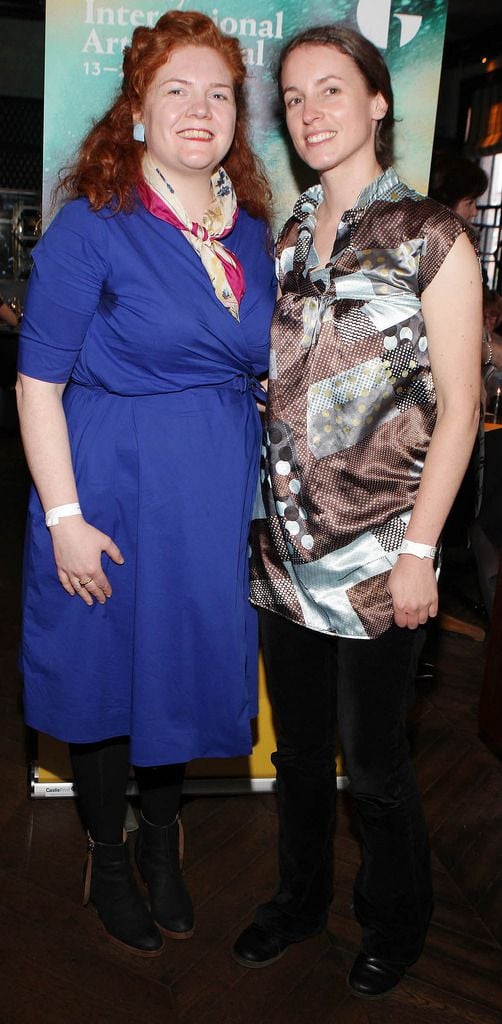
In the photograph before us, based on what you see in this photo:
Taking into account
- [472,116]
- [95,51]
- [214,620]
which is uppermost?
[472,116]

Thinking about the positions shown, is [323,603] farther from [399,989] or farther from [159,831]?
[399,989]

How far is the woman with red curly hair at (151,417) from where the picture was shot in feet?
Result: 5.35

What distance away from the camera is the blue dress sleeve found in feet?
5.24

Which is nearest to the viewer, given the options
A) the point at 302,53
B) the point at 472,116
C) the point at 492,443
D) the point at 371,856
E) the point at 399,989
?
the point at 302,53

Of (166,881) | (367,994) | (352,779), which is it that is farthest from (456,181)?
(367,994)

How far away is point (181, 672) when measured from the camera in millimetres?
1810

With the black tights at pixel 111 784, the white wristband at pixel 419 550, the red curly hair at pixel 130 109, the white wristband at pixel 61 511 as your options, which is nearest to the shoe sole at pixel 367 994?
the black tights at pixel 111 784

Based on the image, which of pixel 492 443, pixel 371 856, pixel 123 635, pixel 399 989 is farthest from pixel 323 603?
pixel 492 443

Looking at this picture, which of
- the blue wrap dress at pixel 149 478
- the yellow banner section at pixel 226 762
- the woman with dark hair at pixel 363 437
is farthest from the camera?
the yellow banner section at pixel 226 762

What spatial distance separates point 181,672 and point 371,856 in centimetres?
51

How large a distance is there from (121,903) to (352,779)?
2.10 feet

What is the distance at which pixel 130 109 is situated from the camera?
66.7 inches

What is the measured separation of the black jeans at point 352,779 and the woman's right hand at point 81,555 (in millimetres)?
331

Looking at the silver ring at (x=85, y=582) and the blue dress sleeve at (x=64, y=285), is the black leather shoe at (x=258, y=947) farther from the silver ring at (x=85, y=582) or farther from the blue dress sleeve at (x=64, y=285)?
the blue dress sleeve at (x=64, y=285)
